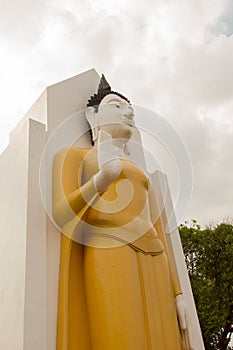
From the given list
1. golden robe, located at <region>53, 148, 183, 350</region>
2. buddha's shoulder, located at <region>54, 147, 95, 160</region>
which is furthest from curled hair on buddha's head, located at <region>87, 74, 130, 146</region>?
→ golden robe, located at <region>53, 148, 183, 350</region>

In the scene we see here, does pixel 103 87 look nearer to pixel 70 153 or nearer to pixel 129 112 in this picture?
A: pixel 129 112

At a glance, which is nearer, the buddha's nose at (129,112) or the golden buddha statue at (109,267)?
the golden buddha statue at (109,267)

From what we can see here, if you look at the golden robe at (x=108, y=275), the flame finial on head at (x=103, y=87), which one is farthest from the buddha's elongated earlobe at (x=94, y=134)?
the golden robe at (x=108, y=275)

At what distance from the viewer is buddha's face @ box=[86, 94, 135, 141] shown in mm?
3322

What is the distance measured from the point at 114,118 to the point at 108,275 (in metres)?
1.46

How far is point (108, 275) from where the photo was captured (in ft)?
8.20

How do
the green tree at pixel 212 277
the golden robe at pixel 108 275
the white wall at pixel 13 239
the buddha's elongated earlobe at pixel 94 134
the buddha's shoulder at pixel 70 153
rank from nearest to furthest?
the white wall at pixel 13 239 < the golden robe at pixel 108 275 < the buddha's shoulder at pixel 70 153 < the buddha's elongated earlobe at pixel 94 134 < the green tree at pixel 212 277

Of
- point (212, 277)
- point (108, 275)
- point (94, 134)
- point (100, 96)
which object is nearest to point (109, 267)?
point (108, 275)

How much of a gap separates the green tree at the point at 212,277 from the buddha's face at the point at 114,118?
6.02m

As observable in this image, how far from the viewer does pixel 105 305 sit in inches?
94.7

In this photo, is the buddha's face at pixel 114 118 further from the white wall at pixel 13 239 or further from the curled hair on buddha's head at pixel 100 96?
the white wall at pixel 13 239

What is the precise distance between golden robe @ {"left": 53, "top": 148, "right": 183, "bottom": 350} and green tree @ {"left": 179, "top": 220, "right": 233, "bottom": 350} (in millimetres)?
5978

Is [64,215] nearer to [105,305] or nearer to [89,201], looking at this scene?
[89,201]

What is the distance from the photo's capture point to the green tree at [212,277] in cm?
826
